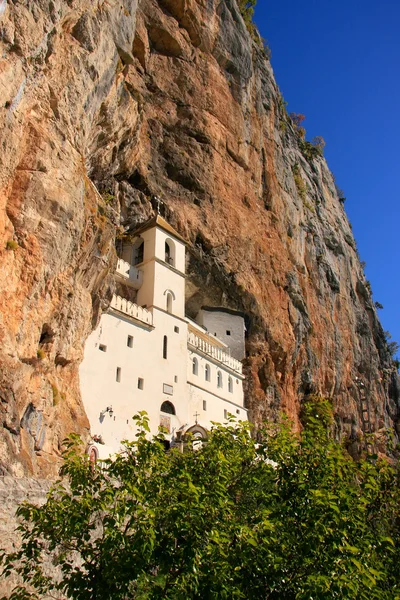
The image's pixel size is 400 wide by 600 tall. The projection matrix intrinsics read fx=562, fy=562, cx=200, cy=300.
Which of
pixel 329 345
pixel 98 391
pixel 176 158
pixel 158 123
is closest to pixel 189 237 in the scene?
pixel 176 158

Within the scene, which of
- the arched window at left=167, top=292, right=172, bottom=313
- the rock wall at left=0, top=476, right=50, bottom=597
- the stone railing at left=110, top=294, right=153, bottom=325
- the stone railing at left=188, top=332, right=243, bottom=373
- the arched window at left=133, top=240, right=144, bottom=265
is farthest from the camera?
the stone railing at left=188, top=332, right=243, bottom=373

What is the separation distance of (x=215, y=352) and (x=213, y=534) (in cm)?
2923

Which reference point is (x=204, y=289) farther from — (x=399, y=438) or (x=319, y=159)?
(x=319, y=159)

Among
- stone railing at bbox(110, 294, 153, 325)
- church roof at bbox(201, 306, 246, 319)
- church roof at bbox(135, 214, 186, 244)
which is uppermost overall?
church roof at bbox(135, 214, 186, 244)

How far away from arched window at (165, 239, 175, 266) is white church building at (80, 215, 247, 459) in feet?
0.22

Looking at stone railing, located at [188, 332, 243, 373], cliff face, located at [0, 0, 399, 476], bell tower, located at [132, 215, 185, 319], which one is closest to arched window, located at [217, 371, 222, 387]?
stone railing, located at [188, 332, 243, 373]

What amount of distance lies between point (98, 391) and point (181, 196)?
693 inches

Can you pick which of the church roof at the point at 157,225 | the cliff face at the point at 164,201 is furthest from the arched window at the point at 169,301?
the cliff face at the point at 164,201

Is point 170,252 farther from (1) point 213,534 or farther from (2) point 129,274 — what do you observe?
(1) point 213,534

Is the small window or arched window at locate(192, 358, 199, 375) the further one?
the small window

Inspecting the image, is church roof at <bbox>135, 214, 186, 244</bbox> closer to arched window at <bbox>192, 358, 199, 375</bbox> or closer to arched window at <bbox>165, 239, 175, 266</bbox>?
arched window at <bbox>165, 239, 175, 266</bbox>

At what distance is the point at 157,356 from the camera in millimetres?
32406

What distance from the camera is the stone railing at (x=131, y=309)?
30280 mm

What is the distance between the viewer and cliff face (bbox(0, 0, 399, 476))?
60.8 feet
